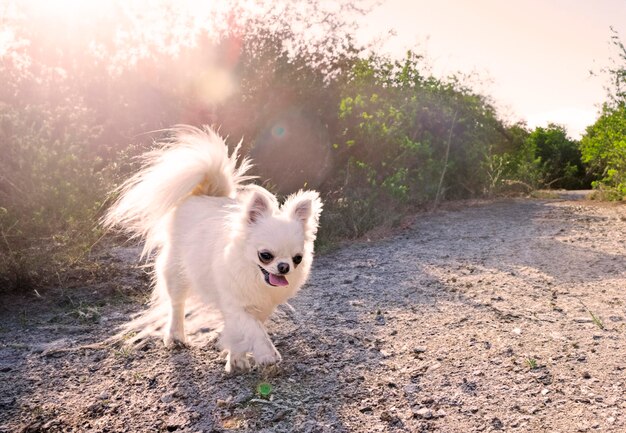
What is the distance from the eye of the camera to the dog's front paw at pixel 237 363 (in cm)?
344

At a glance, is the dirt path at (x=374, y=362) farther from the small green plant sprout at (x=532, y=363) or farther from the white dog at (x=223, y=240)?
the white dog at (x=223, y=240)

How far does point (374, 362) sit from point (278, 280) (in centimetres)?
88

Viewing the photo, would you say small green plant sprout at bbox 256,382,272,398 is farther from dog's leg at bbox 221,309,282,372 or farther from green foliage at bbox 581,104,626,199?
green foliage at bbox 581,104,626,199

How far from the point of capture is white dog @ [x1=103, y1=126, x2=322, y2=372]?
3.41 meters

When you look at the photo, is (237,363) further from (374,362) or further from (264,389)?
(374,362)

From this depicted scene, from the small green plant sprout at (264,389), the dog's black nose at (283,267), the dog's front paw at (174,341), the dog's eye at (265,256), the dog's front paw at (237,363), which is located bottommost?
the dog's front paw at (174,341)

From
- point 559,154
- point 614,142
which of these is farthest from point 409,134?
point 559,154

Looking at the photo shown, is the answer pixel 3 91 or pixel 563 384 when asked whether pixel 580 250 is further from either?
pixel 3 91

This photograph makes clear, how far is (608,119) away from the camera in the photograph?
10.9 m

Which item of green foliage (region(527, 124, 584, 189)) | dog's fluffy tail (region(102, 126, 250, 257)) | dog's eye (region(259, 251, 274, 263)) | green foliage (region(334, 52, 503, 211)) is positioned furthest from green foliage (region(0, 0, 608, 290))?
green foliage (region(527, 124, 584, 189))

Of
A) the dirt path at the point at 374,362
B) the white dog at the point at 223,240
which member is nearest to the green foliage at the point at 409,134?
the dirt path at the point at 374,362

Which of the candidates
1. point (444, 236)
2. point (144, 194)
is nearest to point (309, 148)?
point (444, 236)

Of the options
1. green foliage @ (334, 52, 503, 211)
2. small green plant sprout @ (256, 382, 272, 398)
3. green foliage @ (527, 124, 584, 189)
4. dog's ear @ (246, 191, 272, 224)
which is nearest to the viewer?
small green plant sprout @ (256, 382, 272, 398)

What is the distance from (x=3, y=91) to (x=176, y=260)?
5460 millimetres
